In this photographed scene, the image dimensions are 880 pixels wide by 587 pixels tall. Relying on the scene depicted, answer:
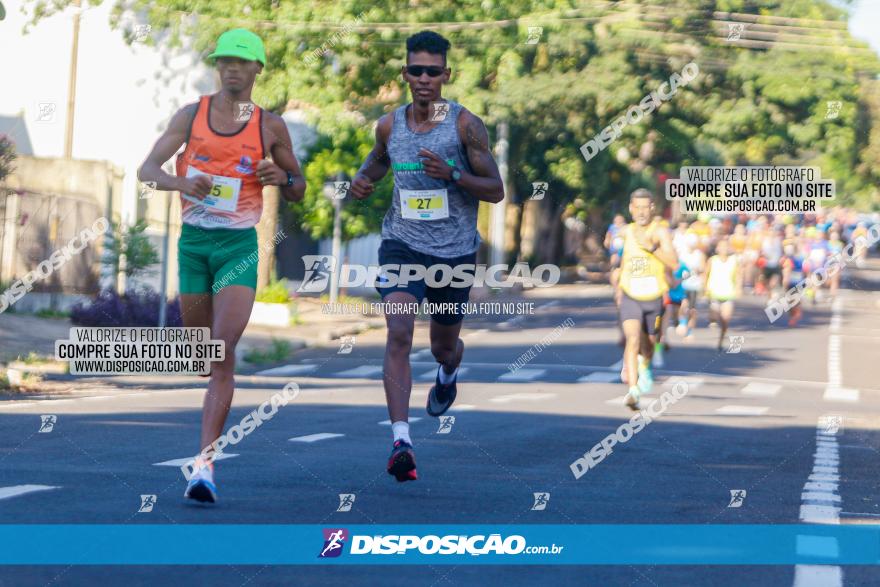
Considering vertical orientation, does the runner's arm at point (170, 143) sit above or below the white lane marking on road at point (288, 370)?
above

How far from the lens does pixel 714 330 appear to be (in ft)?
110

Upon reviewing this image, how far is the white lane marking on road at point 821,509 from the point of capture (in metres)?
5.71

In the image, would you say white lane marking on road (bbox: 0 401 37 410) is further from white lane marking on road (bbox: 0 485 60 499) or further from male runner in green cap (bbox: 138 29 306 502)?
male runner in green cap (bbox: 138 29 306 502)

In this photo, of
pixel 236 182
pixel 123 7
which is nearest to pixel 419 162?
pixel 236 182

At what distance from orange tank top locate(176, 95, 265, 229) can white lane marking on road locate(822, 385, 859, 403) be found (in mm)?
13902

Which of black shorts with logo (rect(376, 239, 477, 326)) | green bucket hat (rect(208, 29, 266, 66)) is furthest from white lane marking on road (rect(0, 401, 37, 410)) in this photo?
green bucket hat (rect(208, 29, 266, 66))

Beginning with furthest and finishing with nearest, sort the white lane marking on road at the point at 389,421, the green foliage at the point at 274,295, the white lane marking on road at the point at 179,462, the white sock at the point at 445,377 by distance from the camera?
the green foliage at the point at 274,295
the white lane marking on road at the point at 389,421
the white sock at the point at 445,377
the white lane marking on road at the point at 179,462

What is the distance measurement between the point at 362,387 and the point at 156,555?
1271cm

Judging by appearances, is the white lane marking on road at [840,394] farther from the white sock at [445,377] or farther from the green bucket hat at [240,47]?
the green bucket hat at [240,47]

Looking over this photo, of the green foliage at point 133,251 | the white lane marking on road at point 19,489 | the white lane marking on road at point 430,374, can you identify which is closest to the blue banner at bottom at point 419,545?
the white lane marking on road at point 19,489

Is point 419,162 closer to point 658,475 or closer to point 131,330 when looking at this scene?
point 658,475

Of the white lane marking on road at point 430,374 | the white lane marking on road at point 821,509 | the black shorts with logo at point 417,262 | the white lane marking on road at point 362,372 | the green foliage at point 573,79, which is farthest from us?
the green foliage at point 573,79

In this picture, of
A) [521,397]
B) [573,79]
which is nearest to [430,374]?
[521,397]

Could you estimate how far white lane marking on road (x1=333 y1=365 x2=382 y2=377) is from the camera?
21.0 m
